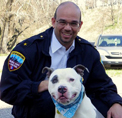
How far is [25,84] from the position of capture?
108 inches

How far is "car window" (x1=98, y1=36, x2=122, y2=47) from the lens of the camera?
36.4 feet

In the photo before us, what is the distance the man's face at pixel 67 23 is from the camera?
2.92 meters

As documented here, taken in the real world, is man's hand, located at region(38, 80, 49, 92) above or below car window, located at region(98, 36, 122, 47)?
above

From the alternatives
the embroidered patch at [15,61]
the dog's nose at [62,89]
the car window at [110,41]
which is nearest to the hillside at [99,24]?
the car window at [110,41]

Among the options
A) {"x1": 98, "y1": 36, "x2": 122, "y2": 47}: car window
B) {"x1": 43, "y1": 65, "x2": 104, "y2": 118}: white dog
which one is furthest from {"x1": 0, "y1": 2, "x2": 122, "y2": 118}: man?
{"x1": 98, "y1": 36, "x2": 122, "y2": 47}: car window

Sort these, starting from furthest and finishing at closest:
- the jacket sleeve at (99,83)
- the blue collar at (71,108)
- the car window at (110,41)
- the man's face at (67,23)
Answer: the car window at (110,41) → the jacket sleeve at (99,83) → the man's face at (67,23) → the blue collar at (71,108)

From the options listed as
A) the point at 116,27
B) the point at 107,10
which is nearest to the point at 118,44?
the point at 116,27

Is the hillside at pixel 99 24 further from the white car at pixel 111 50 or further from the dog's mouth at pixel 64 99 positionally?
the dog's mouth at pixel 64 99

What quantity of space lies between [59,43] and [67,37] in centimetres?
13

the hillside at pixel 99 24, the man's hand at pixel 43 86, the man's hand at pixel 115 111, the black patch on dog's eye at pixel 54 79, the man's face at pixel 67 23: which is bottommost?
the hillside at pixel 99 24

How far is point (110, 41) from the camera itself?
11.3 metres

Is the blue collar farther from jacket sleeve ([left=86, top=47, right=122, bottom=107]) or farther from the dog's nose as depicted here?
jacket sleeve ([left=86, top=47, right=122, bottom=107])

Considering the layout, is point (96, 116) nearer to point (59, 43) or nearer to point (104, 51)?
point (59, 43)

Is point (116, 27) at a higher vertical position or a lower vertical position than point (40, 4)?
lower
